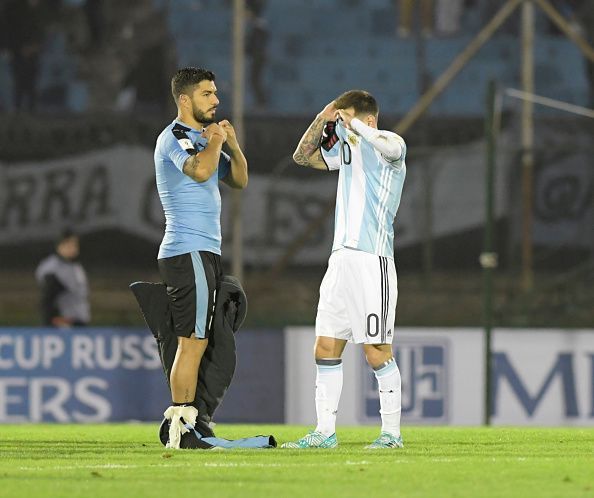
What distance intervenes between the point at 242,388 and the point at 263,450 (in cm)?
758

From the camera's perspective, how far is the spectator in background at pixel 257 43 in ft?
77.8

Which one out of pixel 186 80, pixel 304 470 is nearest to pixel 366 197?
pixel 186 80

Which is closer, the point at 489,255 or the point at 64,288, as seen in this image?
the point at 489,255

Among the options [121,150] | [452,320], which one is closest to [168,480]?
[452,320]

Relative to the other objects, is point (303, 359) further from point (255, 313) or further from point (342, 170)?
point (342, 170)

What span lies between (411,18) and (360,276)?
15.4 meters

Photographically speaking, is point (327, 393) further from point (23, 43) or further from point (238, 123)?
point (23, 43)

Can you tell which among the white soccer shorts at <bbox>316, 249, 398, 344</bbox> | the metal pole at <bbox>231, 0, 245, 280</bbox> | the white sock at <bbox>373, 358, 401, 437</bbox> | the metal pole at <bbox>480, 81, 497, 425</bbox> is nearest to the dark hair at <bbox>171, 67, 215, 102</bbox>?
the white soccer shorts at <bbox>316, 249, 398, 344</bbox>

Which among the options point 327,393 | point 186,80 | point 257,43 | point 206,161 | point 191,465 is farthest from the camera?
point 257,43

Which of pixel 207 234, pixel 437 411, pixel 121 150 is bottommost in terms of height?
pixel 437 411

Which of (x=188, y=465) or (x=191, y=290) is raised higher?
(x=191, y=290)

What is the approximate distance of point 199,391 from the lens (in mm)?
9133

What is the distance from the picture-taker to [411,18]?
2375 centimetres

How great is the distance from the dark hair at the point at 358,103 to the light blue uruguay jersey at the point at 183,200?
76cm
